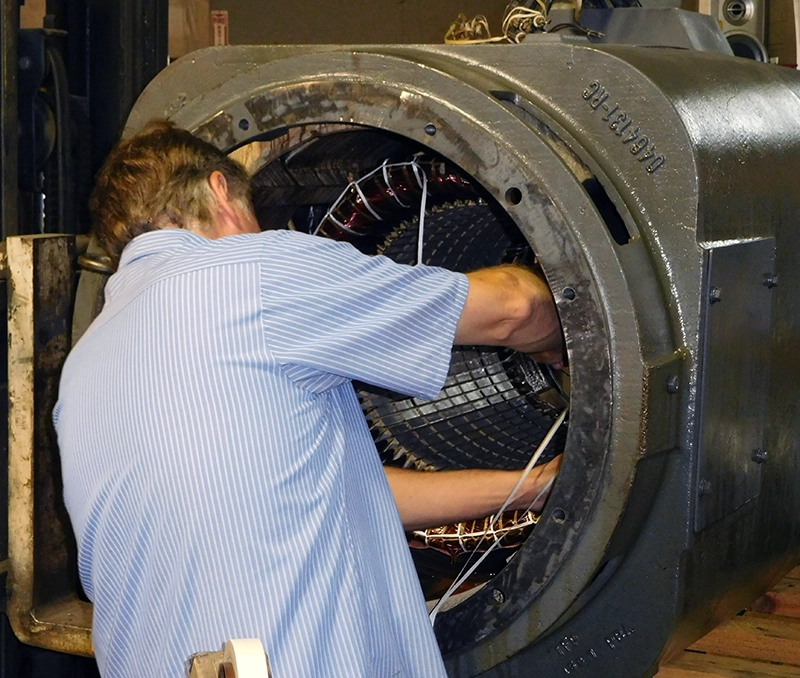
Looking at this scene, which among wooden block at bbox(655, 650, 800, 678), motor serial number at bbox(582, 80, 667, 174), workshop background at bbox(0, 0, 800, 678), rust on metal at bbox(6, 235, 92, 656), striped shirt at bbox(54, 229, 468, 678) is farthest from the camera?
wooden block at bbox(655, 650, 800, 678)

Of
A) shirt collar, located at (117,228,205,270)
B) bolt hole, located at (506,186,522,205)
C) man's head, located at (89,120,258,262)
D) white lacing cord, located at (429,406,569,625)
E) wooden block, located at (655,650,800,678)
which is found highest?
man's head, located at (89,120,258,262)

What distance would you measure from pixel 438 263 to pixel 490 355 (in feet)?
0.75

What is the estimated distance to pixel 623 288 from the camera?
3.92 feet

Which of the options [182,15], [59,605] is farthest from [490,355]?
[182,15]

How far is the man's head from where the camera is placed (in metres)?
1.39

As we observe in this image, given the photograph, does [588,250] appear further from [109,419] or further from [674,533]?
[109,419]

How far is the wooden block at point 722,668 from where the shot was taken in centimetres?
175

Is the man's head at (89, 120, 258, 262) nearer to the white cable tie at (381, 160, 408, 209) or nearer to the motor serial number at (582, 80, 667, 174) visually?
the white cable tie at (381, 160, 408, 209)

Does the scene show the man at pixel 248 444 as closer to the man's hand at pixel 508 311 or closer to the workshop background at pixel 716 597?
the man's hand at pixel 508 311

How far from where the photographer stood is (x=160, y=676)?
3.88 ft

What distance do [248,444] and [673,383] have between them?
463 millimetres

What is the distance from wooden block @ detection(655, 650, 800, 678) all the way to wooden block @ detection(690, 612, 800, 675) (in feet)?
0.07

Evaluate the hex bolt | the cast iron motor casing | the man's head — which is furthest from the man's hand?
the man's head

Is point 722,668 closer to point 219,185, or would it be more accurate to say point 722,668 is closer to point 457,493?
point 457,493
